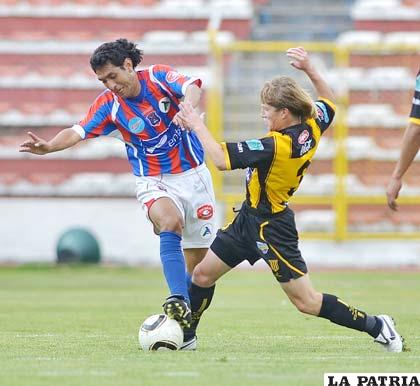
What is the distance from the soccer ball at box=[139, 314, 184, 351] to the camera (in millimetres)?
7188

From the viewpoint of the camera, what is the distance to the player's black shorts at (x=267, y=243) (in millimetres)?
7203

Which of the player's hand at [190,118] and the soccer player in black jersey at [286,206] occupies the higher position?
the player's hand at [190,118]

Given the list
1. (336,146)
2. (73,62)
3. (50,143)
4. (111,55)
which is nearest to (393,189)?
(111,55)

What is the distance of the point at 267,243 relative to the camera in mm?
7215

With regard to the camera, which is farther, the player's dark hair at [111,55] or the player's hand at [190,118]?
the player's dark hair at [111,55]

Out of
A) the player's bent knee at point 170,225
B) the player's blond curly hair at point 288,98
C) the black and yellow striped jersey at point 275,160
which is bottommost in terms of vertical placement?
the player's bent knee at point 170,225

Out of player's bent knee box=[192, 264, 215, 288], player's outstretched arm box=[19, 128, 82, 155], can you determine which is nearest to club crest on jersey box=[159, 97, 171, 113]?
player's outstretched arm box=[19, 128, 82, 155]

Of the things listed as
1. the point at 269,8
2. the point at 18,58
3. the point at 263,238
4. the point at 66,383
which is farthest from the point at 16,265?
the point at 66,383

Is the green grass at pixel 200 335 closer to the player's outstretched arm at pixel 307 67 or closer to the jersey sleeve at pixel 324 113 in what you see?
the jersey sleeve at pixel 324 113

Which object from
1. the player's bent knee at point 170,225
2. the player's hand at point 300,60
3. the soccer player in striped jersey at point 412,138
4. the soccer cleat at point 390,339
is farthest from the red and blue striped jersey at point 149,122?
the soccer cleat at point 390,339

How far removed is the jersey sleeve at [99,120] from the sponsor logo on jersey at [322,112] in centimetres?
154

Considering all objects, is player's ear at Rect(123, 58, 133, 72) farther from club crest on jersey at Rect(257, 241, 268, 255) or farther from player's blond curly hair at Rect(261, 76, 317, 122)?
club crest on jersey at Rect(257, 241, 268, 255)

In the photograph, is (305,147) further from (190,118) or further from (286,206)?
(190,118)

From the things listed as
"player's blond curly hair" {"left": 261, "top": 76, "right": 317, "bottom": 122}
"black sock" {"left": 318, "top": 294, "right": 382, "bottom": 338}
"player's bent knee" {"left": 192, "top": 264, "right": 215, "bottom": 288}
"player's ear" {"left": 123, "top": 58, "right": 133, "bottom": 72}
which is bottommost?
"black sock" {"left": 318, "top": 294, "right": 382, "bottom": 338}
